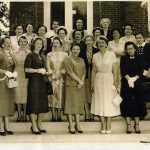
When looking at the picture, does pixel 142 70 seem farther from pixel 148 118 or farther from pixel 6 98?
pixel 6 98

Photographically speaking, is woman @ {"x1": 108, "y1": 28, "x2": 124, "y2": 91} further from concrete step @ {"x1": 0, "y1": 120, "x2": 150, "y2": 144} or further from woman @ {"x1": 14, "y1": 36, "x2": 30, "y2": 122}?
woman @ {"x1": 14, "y1": 36, "x2": 30, "y2": 122}

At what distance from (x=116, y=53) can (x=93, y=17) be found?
2.97 feet

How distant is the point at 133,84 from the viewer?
3.54m

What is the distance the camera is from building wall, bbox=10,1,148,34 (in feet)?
14.3

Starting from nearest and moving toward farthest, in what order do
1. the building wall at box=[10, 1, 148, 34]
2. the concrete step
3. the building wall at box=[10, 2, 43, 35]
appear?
the concrete step → the building wall at box=[10, 2, 43, 35] → the building wall at box=[10, 1, 148, 34]

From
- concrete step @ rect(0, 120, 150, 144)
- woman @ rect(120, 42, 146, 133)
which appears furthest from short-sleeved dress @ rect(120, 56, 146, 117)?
concrete step @ rect(0, 120, 150, 144)

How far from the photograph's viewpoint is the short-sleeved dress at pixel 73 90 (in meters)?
3.62

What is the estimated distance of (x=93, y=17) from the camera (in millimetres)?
4695

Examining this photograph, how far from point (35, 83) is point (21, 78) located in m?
0.33

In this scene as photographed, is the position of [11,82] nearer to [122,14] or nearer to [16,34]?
[16,34]

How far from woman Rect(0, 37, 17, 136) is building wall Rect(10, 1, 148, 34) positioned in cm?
73
